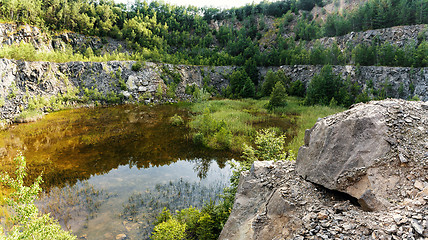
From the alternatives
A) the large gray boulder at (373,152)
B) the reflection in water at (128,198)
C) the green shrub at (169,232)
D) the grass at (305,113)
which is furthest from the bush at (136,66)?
the large gray boulder at (373,152)

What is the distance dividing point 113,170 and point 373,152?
17236 mm

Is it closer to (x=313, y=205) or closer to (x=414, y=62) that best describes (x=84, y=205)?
(x=313, y=205)

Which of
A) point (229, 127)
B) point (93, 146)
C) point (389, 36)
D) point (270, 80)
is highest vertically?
point (389, 36)

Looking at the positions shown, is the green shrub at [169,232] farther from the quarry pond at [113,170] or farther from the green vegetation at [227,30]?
the green vegetation at [227,30]

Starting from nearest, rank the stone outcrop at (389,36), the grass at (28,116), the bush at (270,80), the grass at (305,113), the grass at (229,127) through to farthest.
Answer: the grass at (229,127), the grass at (305,113), the grass at (28,116), the stone outcrop at (389,36), the bush at (270,80)

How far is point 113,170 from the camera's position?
1688 centimetres

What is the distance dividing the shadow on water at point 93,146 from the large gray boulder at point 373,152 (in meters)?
12.1

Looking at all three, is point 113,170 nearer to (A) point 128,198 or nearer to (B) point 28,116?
(A) point 128,198

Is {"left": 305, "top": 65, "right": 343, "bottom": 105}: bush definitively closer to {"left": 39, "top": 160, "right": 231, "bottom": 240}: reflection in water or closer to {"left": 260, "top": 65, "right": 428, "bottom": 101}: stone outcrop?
{"left": 260, "top": 65, "right": 428, "bottom": 101}: stone outcrop

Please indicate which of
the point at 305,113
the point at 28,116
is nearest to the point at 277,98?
the point at 305,113

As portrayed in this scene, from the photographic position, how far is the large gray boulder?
4793 mm

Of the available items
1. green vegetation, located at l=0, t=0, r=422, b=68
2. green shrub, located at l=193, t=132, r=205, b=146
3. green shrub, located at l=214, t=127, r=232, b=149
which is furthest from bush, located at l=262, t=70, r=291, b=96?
green shrub, located at l=193, t=132, r=205, b=146

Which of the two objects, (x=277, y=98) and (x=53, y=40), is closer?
(x=277, y=98)

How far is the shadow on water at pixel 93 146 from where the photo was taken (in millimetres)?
Result: 16920
